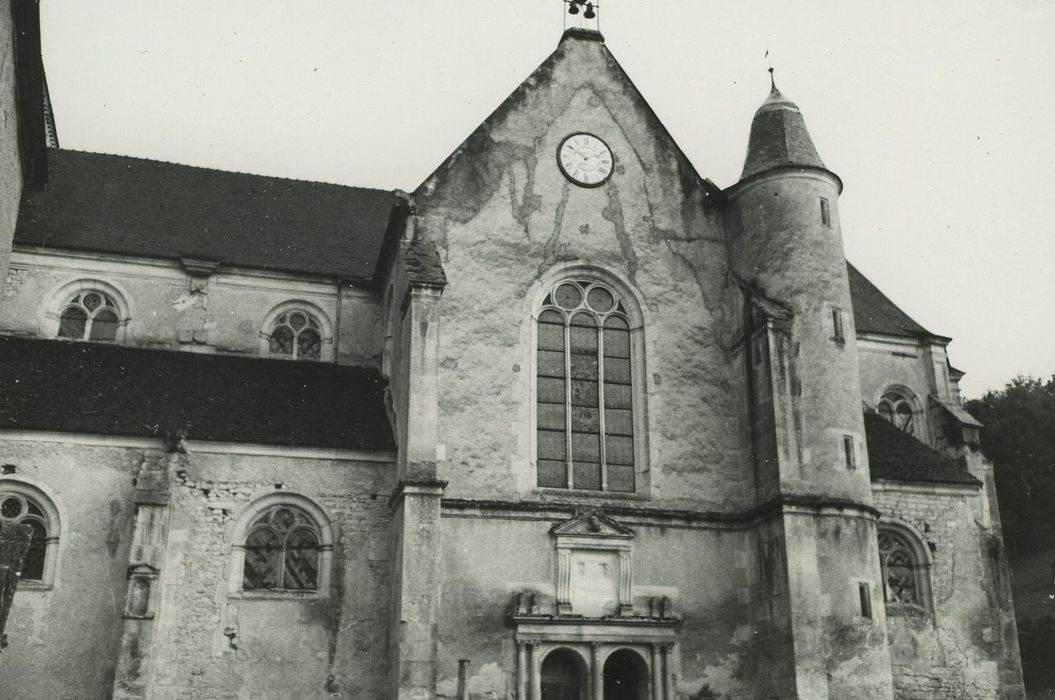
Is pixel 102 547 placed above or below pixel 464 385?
below

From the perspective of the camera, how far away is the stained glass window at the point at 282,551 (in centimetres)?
1888

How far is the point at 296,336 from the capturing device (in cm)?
2441

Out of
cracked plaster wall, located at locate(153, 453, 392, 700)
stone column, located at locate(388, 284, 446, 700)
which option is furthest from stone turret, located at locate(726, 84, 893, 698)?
cracked plaster wall, located at locate(153, 453, 392, 700)

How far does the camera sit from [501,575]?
18.9 meters

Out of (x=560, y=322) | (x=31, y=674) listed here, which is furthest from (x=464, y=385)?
(x=31, y=674)

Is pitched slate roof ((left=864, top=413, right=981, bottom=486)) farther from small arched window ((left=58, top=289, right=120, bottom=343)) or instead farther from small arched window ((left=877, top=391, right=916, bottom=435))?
small arched window ((left=58, top=289, right=120, bottom=343))

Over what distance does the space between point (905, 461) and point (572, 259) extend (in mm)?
8753

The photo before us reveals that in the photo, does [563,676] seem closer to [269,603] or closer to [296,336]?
[269,603]

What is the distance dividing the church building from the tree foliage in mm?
25225

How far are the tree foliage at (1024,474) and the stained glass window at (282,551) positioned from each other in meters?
36.4

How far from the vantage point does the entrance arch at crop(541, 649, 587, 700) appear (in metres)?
18.8

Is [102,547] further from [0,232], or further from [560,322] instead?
[560,322]

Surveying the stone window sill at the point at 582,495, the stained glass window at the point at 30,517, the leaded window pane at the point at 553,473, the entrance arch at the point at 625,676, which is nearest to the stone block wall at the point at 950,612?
the entrance arch at the point at 625,676

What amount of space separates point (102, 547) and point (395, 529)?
4.86 meters
